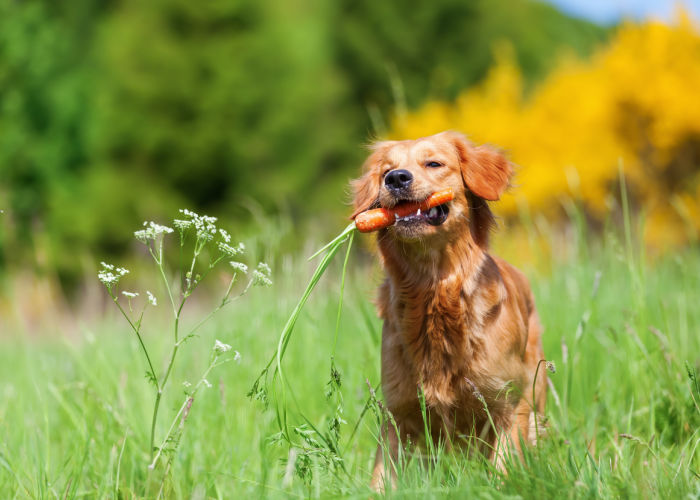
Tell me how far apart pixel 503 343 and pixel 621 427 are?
70cm

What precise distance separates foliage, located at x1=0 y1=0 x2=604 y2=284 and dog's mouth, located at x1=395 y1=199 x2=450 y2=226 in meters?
15.2

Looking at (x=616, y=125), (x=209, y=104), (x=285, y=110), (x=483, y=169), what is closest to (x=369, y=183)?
(x=483, y=169)

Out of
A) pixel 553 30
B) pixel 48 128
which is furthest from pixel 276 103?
pixel 553 30

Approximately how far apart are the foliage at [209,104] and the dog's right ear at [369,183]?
14.8m

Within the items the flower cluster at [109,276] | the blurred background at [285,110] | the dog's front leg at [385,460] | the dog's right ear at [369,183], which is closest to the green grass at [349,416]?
the dog's front leg at [385,460]

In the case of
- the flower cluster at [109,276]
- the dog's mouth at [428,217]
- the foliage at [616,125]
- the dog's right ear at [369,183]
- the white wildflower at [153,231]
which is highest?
the foliage at [616,125]

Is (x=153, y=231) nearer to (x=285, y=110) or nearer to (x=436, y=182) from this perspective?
(x=436, y=182)

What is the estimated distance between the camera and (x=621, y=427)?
9.83 ft

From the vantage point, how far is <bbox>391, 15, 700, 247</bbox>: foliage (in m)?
15.0

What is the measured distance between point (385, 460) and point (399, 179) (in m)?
1.06

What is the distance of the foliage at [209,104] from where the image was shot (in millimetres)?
18891

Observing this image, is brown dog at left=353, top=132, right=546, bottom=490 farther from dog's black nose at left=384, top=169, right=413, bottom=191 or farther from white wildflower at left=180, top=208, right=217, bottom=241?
white wildflower at left=180, top=208, right=217, bottom=241

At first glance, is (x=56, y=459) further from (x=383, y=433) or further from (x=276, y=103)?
(x=276, y=103)

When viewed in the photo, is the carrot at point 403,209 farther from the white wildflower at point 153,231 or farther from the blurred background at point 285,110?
the blurred background at point 285,110
